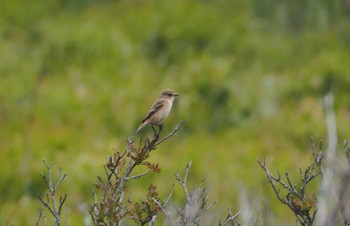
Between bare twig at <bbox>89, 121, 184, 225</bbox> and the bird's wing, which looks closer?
bare twig at <bbox>89, 121, 184, 225</bbox>

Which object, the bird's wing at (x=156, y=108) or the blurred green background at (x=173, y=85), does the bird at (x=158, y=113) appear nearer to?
the bird's wing at (x=156, y=108)

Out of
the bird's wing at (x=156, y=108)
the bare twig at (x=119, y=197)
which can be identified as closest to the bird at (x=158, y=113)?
the bird's wing at (x=156, y=108)

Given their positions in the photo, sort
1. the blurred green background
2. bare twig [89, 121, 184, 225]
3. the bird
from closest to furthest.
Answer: bare twig [89, 121, 184, 225] → the bird → the blurred green background

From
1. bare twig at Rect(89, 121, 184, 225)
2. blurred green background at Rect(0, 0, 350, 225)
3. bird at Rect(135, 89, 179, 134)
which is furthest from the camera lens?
blurred green background at Rect(0, 0, 350, 225)

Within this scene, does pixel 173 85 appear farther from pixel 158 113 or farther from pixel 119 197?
pixel 119 197

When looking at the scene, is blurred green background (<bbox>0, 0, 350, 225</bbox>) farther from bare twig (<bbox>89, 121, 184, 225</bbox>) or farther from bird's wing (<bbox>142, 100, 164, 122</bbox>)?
bare twig (<bbox>89, 121, 184, 225</bbox>)

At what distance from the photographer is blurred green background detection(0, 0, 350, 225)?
46.6 feet

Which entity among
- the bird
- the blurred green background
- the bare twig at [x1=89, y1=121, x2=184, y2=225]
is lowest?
the bare twig at [x1=89, y1=121, x2=184, y2=225]

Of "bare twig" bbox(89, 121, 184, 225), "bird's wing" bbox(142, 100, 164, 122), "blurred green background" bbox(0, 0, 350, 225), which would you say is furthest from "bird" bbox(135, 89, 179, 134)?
"blurred green background" bbox(0, 0, 350, 225)

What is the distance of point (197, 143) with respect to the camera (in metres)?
15.1

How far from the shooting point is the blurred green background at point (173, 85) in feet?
46.6

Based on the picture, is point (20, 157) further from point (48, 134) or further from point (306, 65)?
point (306, 65)

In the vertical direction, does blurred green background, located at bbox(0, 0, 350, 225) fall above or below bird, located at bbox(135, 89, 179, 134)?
above

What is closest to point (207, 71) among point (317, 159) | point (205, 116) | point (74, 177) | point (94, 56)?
point (205, 116)
